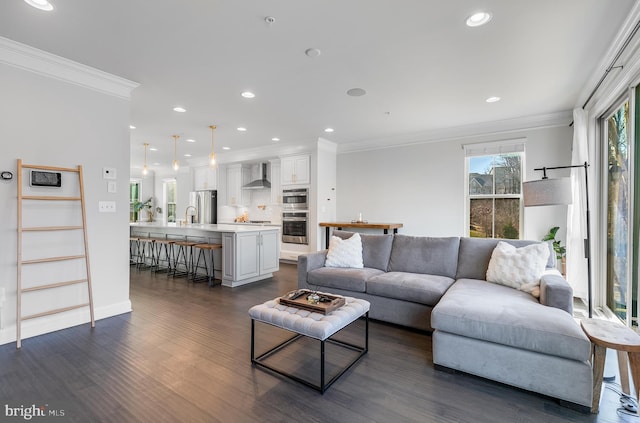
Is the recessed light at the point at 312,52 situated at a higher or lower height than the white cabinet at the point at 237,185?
higher

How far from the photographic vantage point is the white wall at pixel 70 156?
2613 mm

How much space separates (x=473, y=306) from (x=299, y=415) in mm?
1420

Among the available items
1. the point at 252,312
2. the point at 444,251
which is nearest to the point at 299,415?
the point at 252,312

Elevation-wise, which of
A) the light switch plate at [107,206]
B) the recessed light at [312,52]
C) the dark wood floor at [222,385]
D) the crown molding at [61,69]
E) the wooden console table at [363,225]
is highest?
the recessed light at [312,52]

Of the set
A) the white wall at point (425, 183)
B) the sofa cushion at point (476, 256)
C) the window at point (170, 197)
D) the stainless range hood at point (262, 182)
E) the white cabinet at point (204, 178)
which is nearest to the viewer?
the sofa cushion at point (476, 256)

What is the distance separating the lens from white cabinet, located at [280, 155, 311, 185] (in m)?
6.38

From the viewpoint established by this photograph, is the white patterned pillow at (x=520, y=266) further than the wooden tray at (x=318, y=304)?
Yes

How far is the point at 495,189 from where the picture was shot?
5121mm

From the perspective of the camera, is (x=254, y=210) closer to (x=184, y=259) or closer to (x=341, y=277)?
(x=184, y=259)

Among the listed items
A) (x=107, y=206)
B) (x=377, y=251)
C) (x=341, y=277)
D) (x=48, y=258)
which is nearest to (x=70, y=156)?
(x=107, y=206)

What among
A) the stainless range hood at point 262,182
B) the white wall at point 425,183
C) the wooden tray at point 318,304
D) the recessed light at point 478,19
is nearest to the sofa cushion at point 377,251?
the wooden tray at point 318,304

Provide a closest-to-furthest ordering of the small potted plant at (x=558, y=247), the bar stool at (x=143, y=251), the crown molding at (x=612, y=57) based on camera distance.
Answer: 1. the crown molding at (x=612, y=57)
2. the small potted plant at (x=558, y=247)
3. the bar stool at (x=143, y=251)

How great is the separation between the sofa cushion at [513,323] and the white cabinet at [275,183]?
5.13m

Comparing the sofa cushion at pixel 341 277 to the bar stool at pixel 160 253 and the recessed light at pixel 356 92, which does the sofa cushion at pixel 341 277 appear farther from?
the bar stool at pixel 160 253
